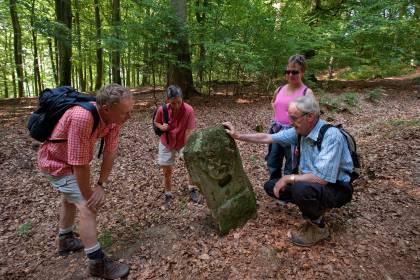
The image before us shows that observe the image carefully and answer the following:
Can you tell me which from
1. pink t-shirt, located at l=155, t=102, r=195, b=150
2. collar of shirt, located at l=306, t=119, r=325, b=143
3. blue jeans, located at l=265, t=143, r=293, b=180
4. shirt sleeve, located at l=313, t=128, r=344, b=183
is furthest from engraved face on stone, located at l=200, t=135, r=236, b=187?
pink t-shirt, located at l=155, t=102, r=195, b=150

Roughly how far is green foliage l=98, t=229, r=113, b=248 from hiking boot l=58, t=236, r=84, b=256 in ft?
0.88

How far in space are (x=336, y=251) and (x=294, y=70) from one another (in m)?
2.23

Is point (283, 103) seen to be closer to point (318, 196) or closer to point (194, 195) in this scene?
point (318, 196)

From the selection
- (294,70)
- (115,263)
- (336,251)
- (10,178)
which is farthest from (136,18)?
(336,251)

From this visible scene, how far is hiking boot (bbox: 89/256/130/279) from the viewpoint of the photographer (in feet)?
10.7

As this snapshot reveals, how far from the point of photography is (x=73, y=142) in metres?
2.83

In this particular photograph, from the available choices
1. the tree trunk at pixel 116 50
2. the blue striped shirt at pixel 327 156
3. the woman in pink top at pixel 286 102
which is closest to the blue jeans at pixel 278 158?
the woman in pink top at pixel 286 102

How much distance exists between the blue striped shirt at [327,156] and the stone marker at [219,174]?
0.82 m

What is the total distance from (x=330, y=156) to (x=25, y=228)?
464cm

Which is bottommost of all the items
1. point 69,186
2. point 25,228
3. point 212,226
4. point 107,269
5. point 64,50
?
point 25,228

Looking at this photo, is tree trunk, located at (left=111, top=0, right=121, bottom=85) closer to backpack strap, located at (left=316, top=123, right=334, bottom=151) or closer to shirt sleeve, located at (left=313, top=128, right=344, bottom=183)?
backpack strap, located at (left=316, top=123, right=334, bottom=151)

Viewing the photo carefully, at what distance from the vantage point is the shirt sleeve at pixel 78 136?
111 inches

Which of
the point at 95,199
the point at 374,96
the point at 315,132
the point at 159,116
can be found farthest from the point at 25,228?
the point at 374,96

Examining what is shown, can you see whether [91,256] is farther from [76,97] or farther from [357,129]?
[357,129]
